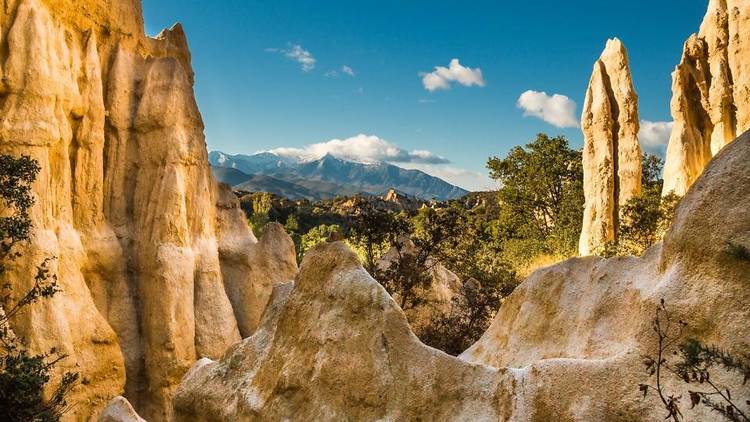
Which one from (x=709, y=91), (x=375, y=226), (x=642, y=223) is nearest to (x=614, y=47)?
(x=709, y=91)

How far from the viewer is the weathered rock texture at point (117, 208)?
42.4 feet

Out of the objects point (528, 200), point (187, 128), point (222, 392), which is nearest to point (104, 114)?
point (187, 128)

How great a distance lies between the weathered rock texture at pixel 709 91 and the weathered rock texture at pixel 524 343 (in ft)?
68.4

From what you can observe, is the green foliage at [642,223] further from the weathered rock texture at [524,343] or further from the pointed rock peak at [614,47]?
the weathered rock texture at [524,343]

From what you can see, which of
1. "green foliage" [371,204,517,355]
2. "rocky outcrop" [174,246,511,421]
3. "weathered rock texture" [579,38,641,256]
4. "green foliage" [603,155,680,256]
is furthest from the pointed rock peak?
"rocky outcrop" [174,246,511,421]

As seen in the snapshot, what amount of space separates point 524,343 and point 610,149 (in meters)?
20.9

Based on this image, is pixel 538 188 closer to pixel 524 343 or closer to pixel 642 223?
pixel 642 223

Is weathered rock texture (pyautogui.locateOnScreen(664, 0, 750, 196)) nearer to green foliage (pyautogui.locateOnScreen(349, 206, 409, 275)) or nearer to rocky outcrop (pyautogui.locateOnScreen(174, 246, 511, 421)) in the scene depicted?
green foliage (pyautogui.locateOnScreen(349, 206, 409, 275))

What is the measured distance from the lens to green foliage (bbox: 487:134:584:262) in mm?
36688

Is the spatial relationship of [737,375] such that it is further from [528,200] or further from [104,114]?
→ [528,200]

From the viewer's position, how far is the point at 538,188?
129 feet

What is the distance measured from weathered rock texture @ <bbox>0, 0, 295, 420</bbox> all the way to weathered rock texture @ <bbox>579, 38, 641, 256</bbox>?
16.5 meters

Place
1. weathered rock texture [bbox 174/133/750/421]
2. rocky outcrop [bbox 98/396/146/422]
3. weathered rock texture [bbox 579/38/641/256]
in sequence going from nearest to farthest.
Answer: weathered rock texture [bbox 174/133/750/421] → rocky outcrop [bbox 98/396/146/422] → weathered rock texture [bbox 579/38/641/256]

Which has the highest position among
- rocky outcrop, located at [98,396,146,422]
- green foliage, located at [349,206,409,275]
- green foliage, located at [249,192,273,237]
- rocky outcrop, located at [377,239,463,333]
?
green foliage, located at [249,192,273,237]
